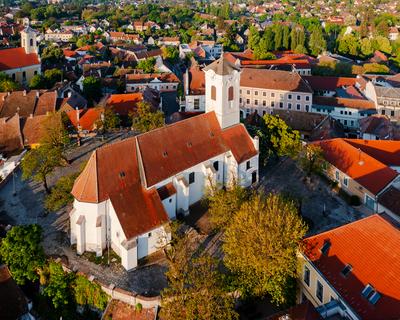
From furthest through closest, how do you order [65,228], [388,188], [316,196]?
1. [316,196]
2. [388,188]
3. [65,228]

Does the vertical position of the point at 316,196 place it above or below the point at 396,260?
below

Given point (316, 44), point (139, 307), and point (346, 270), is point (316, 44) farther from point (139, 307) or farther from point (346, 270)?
point (139, 307)

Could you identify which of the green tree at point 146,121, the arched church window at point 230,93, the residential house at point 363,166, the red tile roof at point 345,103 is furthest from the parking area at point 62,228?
the red tile roof at point 345,103

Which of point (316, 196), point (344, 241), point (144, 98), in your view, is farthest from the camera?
point (144, 98)

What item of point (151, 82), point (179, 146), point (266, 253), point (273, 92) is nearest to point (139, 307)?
point (266, 253)

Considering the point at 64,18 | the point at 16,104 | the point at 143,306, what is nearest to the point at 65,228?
the point at 143,306

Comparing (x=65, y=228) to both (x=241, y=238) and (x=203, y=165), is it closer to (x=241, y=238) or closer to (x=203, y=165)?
(x=203, y=165)

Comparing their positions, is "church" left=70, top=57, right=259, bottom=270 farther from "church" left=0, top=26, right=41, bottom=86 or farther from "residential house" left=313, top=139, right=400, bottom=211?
"church" left=0, top=26, right=41, bottom=86
